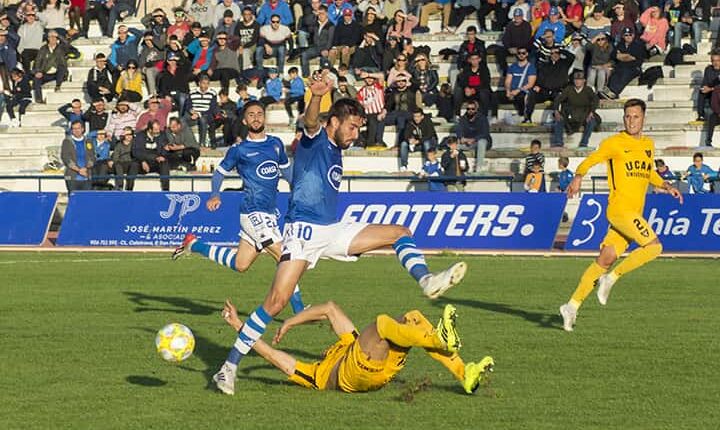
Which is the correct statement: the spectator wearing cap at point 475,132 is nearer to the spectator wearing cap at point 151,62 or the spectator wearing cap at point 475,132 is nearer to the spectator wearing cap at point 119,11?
the spectator wearing cap at point 151,62

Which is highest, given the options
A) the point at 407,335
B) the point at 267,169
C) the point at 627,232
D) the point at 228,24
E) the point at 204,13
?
the point at 407,335

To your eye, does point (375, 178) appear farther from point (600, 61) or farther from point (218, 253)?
point (218, 253)

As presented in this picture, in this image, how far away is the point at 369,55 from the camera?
34.5 meters

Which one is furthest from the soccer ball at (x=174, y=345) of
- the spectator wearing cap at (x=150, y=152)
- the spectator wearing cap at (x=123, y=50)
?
the spectator wearing cap at (x=123, y=50)

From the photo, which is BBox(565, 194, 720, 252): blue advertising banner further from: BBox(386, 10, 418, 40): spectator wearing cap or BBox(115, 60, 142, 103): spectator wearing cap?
BBox(115, 60, 142, 103): spectator wearing cap

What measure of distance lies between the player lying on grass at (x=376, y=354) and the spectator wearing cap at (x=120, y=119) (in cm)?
2236

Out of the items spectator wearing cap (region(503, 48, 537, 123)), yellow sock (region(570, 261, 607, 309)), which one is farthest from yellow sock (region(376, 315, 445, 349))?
spectator wearing cap (region(503, 48, 537, 123))

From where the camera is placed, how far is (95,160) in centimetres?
3148

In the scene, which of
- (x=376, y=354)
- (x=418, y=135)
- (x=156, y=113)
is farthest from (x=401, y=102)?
(x=376, y=354)

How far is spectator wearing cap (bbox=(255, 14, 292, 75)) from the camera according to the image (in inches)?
1396

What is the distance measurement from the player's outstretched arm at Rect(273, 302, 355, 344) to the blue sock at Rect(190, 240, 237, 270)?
3825mm

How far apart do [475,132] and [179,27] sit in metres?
9.59

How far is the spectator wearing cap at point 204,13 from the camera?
37125mm

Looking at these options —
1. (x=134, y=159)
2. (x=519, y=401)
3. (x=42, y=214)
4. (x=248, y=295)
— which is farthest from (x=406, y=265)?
(x=134, y=159)
